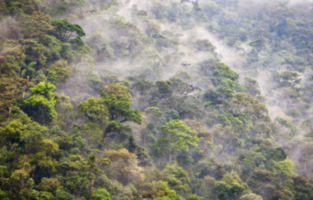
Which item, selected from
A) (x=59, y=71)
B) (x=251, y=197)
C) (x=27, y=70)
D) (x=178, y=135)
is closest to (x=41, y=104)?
(x=27, y=70)

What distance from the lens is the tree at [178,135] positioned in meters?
28.6

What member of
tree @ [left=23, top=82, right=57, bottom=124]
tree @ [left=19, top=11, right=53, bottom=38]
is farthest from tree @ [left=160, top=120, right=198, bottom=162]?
tree @ [left=19, top=11, right=53, bottom=38]

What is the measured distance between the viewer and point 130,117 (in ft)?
89.2

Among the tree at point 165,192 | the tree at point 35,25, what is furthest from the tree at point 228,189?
the tree at point 35,25

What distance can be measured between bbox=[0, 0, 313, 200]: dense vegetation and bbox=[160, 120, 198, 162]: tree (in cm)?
10

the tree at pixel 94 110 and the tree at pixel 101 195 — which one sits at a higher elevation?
the tree at pixel 94 110

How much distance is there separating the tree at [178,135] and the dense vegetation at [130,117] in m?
0.10

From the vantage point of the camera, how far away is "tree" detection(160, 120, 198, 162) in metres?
28.6

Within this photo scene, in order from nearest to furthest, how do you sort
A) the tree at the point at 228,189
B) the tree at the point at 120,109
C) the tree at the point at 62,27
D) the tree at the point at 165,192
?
the tree at the point at 165,192, the tree at the point at 228,189, the tree at the point at 120,109, the tree at the point at 62,27

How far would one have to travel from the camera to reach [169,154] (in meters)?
30.4

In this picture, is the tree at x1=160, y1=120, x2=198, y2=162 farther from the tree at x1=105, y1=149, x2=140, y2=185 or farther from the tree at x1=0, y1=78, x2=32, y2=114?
the tree at x1=0, y1=78, x2=32, y2=114

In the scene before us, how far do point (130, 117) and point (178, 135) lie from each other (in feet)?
15.7

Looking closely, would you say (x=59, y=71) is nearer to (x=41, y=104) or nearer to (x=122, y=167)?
(x=41, y=104)

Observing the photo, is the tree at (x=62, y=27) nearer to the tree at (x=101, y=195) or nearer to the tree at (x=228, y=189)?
the tree at (x=101, y=195)
